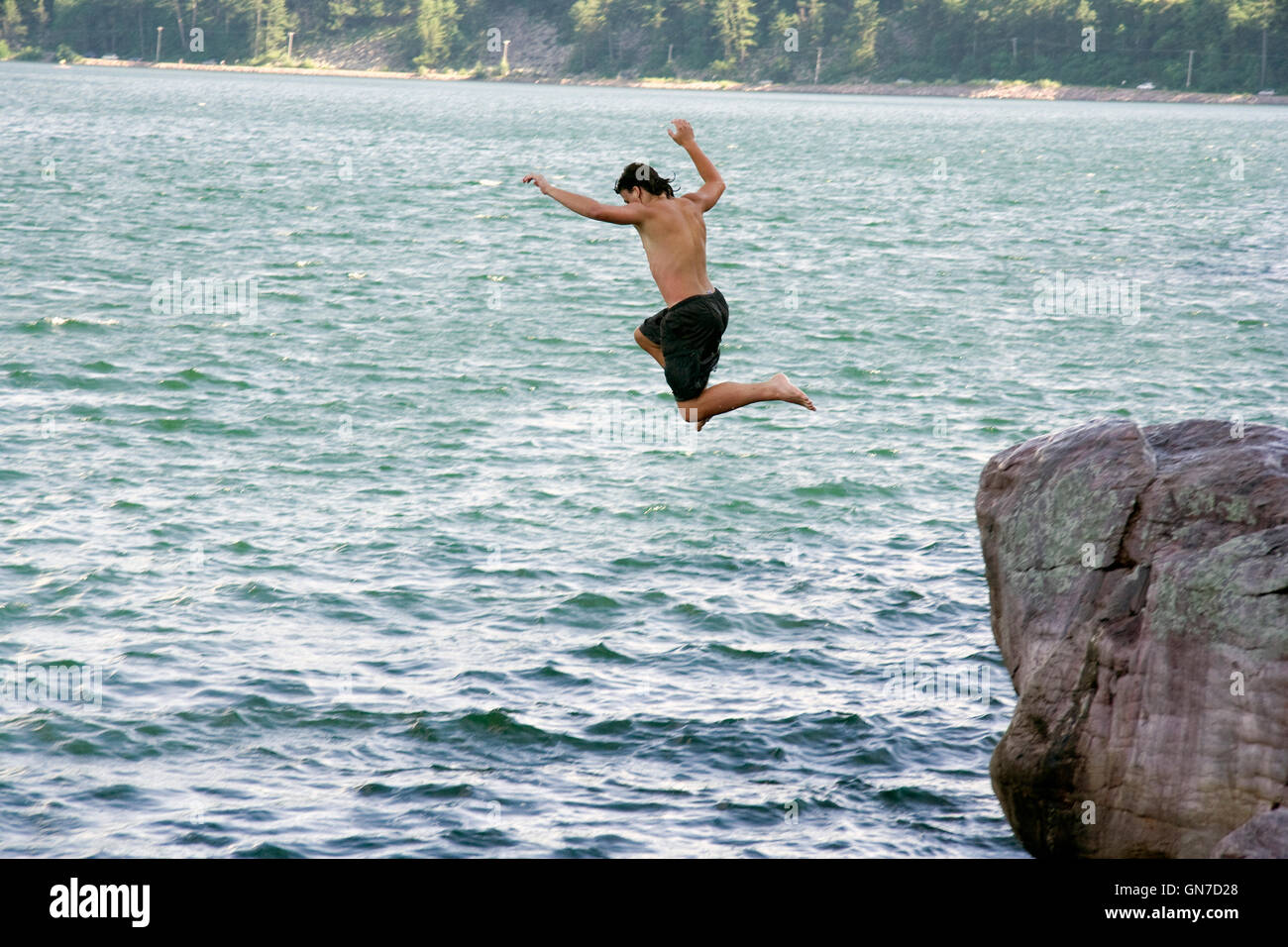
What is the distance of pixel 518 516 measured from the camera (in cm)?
2050

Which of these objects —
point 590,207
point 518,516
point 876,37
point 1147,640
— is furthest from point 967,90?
point 590,207

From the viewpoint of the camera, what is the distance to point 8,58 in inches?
7574

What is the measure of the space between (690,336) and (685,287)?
0.38 meters

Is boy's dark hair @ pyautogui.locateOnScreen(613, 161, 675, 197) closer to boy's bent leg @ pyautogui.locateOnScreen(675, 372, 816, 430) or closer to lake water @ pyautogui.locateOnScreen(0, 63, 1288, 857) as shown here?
boy's bent leg @ pyautogui.locateOnScreen(675, 372, 816, 430)

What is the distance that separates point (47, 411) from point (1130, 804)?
1981cm

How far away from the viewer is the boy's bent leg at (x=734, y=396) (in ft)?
38.3

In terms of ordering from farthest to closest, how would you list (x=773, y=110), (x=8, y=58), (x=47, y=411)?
1. (x=8, y=58)
2. (x=773, y=110)
3. (x=47, y=411)

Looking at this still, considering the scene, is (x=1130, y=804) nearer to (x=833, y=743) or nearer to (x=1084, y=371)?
(x=833, y=743)

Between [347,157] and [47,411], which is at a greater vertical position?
[347,157]

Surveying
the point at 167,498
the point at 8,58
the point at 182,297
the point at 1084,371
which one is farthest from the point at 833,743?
the point at 8,58

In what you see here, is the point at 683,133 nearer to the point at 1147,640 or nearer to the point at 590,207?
the point at 590,207

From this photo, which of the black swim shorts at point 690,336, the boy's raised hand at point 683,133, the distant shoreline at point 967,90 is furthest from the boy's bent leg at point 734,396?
the distant shoreline at point 967,90

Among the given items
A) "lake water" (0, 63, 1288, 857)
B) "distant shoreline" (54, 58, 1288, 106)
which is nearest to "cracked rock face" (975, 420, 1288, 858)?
"lake water" (0, 63, 1288, 857)

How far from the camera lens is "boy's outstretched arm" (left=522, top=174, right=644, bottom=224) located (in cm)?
970
